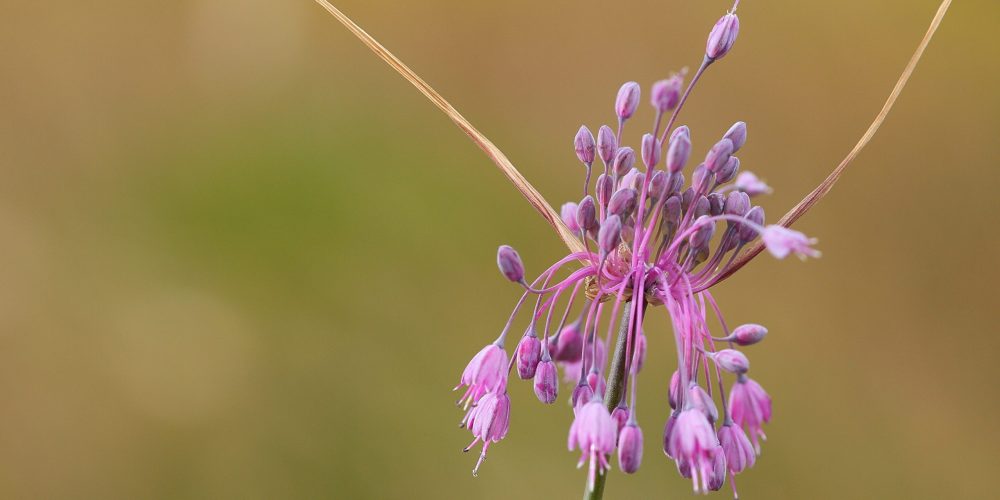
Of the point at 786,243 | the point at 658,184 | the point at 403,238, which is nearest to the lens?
the point at 786,243

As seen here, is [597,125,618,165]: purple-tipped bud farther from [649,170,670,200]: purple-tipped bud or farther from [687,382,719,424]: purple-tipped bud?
[687,382,719,424]: purple-tipped bud

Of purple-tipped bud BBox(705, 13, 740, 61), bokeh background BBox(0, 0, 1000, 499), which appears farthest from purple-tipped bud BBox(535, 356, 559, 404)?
bokeh background BBox(0, 0, 1000, 499)

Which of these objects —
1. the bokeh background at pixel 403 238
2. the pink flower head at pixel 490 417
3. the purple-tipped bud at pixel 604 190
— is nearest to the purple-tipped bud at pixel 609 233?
the purple-tipped bud at pixel 604 190

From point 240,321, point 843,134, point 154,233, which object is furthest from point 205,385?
point 843,134

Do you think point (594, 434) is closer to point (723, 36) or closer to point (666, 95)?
point (666, 95)

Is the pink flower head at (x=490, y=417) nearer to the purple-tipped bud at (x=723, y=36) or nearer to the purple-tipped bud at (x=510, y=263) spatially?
the purple-tipped bud at (x=510, y=263)

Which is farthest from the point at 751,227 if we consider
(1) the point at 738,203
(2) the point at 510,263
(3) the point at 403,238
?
(3) the point at 403,238
